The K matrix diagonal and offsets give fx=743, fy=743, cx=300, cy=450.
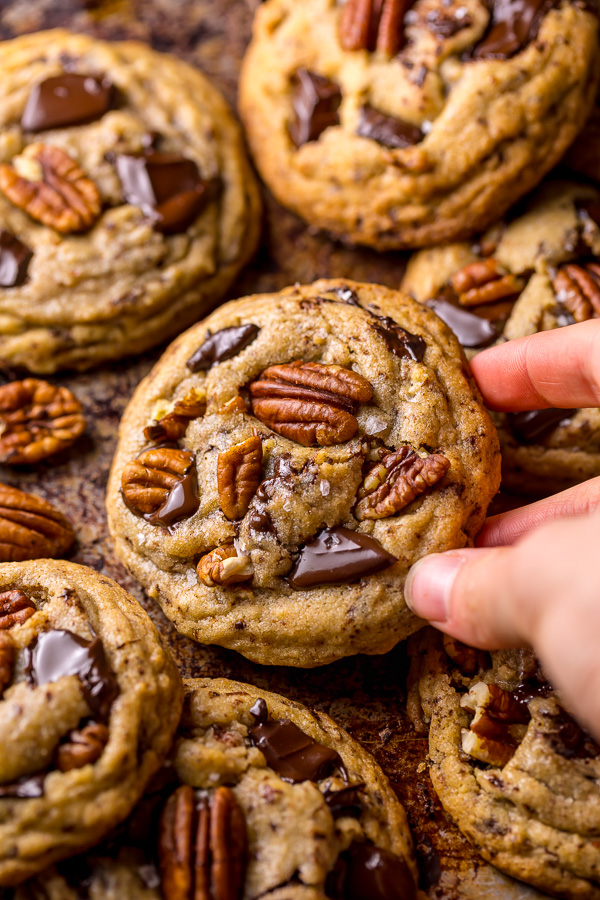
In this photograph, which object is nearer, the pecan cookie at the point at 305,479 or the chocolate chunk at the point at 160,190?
the pecan cookie at the point at 305,479

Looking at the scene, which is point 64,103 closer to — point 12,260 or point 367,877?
point 12,260

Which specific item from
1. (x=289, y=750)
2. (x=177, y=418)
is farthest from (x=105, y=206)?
Answer: (x=289, y=750)

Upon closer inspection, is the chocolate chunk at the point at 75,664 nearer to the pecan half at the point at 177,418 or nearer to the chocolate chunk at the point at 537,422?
the pecan half at the point at 177,418

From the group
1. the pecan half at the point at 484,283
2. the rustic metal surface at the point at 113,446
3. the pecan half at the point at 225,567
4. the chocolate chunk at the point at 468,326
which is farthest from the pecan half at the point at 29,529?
the pecan half at the point at 484,283

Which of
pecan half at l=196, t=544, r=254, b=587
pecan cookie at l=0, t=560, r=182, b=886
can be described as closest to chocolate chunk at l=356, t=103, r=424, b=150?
pecan half at l=196, t=544, r=254, b=587

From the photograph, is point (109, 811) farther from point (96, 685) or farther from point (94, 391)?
point (94, 391)

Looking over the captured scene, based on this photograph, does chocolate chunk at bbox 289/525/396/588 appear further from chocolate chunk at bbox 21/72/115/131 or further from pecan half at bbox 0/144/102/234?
chocolate chunk at bbox 21/72/115/131

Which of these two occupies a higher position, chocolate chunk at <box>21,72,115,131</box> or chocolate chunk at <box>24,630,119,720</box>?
chocolate chunk at <box>21,72,115,131</box>
